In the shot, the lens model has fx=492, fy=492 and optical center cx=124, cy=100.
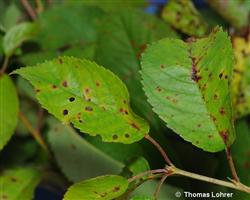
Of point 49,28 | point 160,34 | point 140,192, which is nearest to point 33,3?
point 49,28

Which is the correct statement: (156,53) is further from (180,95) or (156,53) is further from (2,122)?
(2,122)

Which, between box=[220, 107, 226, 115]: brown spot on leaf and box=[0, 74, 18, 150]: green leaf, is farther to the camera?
box=[0, 74, 18, 150]: green leaf

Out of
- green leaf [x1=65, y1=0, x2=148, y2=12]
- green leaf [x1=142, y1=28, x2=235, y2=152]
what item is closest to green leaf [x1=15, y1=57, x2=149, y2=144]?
green leaf [x1=142, y1=28, x2=235, y2=152]

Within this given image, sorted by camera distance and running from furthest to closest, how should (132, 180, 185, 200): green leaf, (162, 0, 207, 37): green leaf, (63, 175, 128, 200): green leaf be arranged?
1. (162, 0, 207, 37): green leaf
2. (132, 180, 185, 200): green leaf
3. (63, 175, 128, 200): green leaf

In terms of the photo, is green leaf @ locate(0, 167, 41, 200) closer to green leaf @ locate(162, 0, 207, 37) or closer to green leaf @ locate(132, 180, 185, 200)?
green leaf @ locate(132, 180, 185, 200)

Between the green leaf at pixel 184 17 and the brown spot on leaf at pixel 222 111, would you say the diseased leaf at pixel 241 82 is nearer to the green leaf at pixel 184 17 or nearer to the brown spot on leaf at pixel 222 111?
the green leaf at pixel 184 17

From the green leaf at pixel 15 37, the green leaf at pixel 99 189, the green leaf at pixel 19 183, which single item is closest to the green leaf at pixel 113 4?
the green leaf at pixel 15 37
